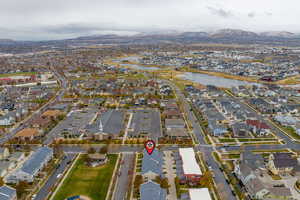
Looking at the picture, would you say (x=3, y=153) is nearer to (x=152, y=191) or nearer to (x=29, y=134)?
(x=29, y=134)

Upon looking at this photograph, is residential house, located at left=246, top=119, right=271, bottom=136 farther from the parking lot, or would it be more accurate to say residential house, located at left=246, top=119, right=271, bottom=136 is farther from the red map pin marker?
the red map pin marker

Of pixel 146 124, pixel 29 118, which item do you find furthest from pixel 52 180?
pixel 29 118

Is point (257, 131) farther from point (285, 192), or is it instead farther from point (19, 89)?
point (19, 89)

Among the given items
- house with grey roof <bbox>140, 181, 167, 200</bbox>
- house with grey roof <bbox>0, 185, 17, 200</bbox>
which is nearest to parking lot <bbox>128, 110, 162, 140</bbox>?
house with grey roof <bbox>140, 181, 167, 200</bbox>

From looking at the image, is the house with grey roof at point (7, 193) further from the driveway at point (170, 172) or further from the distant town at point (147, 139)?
the driveway at point (170, 172)

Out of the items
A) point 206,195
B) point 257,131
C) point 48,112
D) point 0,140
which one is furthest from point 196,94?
point 0,140
